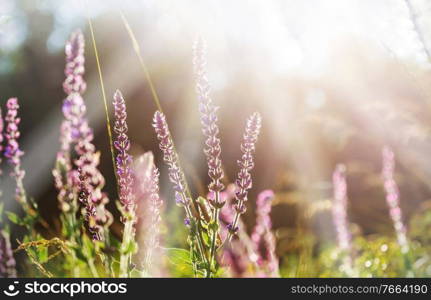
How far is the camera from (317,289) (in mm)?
1109

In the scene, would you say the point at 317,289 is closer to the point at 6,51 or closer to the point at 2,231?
the point at 2,231

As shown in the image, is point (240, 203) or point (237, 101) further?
point (237, 101)

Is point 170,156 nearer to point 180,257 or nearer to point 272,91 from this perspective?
point 180,257

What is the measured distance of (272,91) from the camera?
5621mm

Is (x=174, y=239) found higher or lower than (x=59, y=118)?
lower

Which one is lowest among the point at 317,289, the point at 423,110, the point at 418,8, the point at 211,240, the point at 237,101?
the point at 317,289

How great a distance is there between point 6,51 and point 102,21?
2.07 metres

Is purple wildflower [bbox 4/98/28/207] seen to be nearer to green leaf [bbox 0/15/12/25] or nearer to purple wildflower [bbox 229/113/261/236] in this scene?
green leaf [bbox 0/15/12/25]

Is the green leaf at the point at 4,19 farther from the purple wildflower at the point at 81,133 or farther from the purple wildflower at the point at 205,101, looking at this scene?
the purple wildflower at the point at 205,101

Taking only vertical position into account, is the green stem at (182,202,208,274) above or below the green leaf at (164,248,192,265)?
above

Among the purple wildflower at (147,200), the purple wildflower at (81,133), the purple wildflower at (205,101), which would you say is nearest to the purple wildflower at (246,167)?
the purple wildflower at (205,101)

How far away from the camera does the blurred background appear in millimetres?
2174

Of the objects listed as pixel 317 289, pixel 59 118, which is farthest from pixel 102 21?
pixel 317 289

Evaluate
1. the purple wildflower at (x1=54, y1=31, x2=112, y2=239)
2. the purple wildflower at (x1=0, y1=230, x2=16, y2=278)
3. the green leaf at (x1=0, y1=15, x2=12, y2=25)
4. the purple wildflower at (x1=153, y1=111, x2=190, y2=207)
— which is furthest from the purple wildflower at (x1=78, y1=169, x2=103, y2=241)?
the green leaf at (x1=0, y1=15, x2=12, y2=25)
